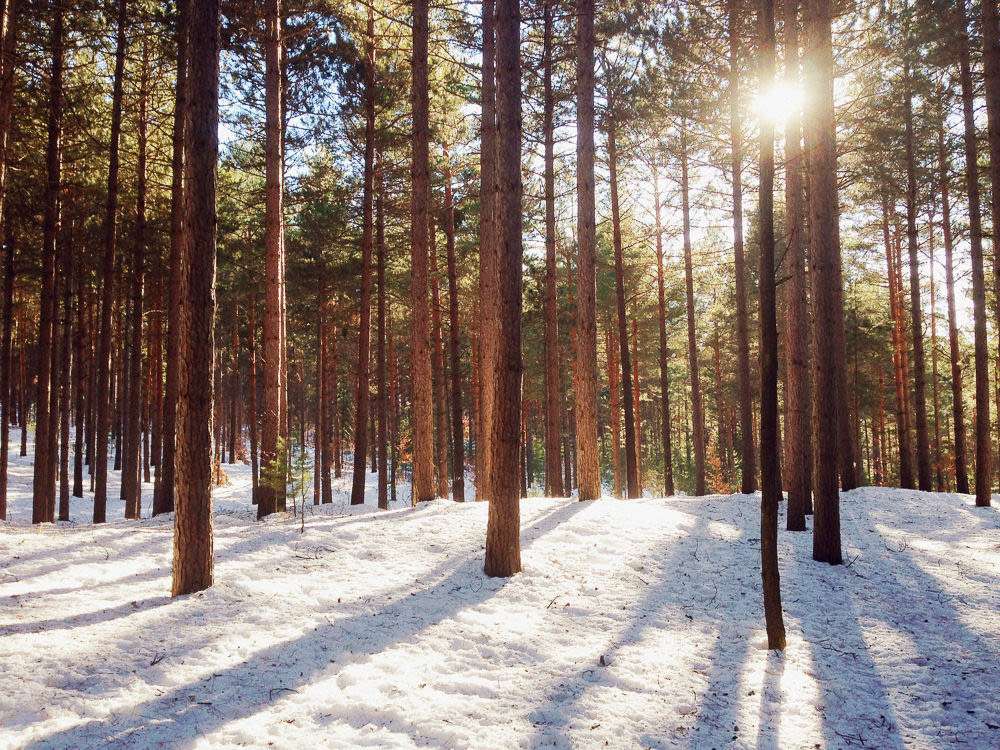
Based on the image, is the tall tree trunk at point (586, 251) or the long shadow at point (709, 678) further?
the tall tree trunk at point (586, 251)

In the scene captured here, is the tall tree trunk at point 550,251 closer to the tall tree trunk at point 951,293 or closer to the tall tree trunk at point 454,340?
the tall tree trunk at point 454,340

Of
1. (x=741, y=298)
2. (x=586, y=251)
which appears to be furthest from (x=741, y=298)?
(x=586, y=251)

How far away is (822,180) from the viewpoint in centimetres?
750

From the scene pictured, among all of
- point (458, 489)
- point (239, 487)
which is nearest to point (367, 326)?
point (458, 489)

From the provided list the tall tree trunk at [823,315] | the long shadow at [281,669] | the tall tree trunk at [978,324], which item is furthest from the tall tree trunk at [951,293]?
the long shadow at [281,669]

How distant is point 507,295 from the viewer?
21.5 ft

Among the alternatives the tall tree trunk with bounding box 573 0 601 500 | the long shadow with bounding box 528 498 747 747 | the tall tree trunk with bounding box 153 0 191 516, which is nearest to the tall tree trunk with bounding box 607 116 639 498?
the tall tree trunk with bounding box 573 0 601 500

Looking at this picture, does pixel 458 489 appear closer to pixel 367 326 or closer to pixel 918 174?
pixel 367 326

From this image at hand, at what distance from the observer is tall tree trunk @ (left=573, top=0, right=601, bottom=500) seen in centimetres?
1034

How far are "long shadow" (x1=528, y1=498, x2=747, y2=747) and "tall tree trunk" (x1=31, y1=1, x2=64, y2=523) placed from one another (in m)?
11.8

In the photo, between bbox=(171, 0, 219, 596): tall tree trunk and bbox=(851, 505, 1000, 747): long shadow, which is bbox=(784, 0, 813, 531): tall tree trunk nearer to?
bbox=(851, 505, 1000, 747): long shadow

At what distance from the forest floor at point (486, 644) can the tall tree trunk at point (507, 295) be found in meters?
0.90

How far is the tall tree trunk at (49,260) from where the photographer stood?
10547 millimetres

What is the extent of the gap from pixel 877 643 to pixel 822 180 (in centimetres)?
585
